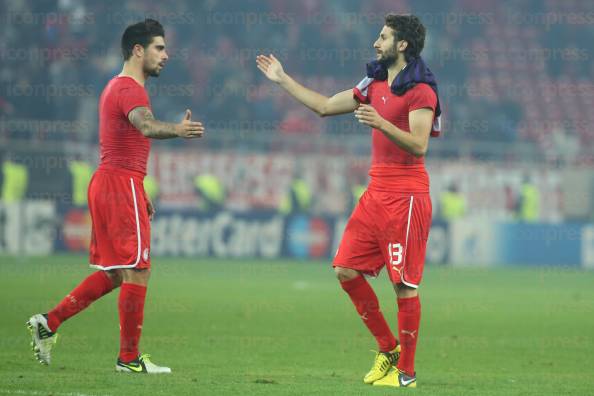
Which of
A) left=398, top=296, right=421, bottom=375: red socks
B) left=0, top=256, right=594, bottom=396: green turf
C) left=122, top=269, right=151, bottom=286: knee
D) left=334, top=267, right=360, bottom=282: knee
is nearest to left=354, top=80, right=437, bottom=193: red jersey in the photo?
left=334, top=267, right=360, bottom=282: knee

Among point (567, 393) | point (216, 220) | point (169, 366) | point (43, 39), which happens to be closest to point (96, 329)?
point (169, 366)

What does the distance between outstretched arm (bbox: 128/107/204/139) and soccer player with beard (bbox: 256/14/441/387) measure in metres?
0.74

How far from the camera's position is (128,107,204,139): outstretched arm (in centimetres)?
727

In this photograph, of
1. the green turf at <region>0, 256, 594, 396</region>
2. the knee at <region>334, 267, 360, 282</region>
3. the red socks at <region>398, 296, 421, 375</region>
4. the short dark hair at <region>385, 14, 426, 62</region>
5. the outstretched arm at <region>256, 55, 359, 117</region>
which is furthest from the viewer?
the outstretched arm at <region>256, 55, 359, 117</region>

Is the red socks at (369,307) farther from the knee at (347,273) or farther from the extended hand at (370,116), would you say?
the extended hand at (370,116)

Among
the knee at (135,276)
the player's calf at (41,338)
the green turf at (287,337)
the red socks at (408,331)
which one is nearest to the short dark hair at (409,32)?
the red socks at (408,331)

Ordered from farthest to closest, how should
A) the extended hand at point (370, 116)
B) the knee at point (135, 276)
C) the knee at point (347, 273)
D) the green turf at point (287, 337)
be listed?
1. the knee at point (135, 276)
2. the knee at point (347, 273)
3. the green turf at point (287, 337)
4. the extended hand at point (370, 116)

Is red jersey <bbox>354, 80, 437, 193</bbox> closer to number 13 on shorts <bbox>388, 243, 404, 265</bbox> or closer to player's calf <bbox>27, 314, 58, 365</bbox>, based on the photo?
number 13 on shorts <bbox>388, 243, 404, 265</bbox>

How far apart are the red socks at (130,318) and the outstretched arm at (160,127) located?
1.02 m

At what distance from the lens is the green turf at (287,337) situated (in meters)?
7.24

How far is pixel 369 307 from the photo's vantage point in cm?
764

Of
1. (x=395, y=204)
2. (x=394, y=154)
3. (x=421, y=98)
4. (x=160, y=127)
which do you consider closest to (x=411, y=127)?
(x=421, y=98)

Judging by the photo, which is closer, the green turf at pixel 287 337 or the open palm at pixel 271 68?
the green turf at pixel 287 337

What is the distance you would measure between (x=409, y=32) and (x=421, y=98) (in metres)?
0.46
